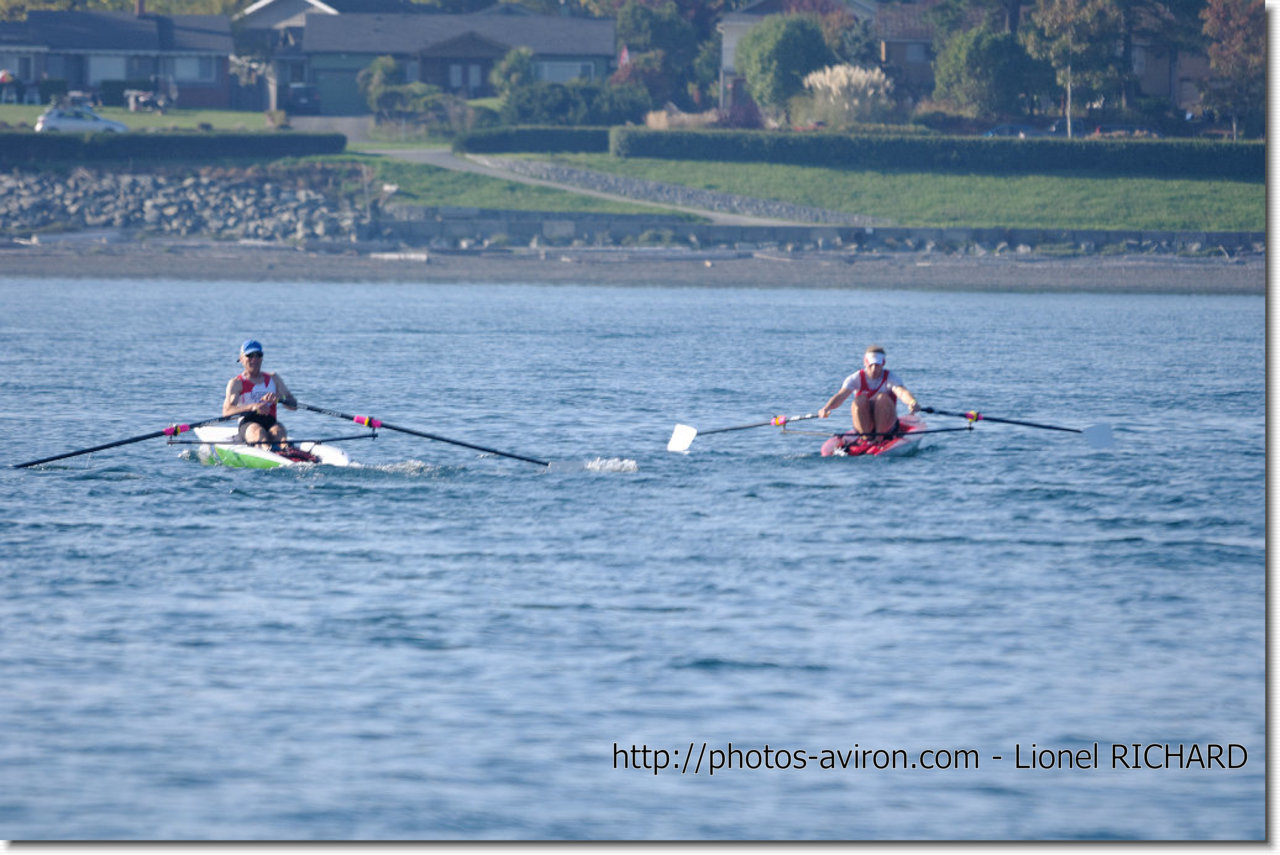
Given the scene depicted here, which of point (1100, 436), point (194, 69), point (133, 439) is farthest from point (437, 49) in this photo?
point (133, 439)

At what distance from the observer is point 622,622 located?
609 inches

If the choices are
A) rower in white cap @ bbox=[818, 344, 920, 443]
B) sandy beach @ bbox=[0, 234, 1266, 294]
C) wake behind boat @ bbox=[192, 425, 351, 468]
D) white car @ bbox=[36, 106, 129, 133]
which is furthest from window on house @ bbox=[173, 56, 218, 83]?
rower in white cap @ bbox=[818, 344, 920, 443]

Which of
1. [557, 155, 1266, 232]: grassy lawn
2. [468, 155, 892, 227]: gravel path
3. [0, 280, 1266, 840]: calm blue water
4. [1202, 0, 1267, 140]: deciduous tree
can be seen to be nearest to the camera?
[0, 280, 1266, 840]: calm blue water

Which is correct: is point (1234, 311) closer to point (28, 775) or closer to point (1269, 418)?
point (1269, 418)

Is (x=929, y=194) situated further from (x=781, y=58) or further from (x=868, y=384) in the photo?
(x=868, y=384)

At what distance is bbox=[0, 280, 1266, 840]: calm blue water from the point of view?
11.5m

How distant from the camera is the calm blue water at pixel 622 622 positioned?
37.9 ft

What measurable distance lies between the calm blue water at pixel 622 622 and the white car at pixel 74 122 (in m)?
40.5

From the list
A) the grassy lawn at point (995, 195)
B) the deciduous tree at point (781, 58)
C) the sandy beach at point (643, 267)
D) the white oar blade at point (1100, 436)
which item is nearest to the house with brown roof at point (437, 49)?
the deciduous tree at point (781, 58)

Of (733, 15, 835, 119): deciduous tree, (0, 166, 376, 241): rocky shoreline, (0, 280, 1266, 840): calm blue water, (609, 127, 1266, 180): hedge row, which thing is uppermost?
(733, 15, 835, 119): deciduous tree

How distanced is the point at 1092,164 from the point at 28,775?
57642mm

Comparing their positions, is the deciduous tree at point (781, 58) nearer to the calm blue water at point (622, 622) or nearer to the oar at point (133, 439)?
the calm blue water at point (622, 622)

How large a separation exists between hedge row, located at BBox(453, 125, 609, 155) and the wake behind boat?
45.9m

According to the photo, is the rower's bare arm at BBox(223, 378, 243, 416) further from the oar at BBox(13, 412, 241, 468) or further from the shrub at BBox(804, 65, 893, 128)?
the shrub at BBox(804, 65, 893, 128)
